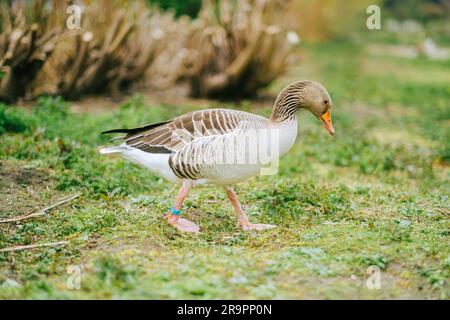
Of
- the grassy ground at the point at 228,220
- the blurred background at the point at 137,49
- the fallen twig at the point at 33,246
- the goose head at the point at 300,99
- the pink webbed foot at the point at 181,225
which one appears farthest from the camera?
the blurred background at the point at 137,49

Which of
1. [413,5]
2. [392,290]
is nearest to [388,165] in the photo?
[392,290]

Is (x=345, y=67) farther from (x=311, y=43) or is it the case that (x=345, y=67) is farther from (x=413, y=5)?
(x=413, y=5)

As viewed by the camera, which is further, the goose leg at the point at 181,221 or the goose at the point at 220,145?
the goose leg at the point at 181,221

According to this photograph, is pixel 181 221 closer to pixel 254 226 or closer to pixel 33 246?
pixel 254 226

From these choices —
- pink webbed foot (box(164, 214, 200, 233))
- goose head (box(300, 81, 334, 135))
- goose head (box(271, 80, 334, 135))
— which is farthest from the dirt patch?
goose head (box(300, 81, 334, 135))

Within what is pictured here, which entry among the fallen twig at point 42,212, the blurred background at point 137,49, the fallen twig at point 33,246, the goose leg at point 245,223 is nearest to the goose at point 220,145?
the goose leg at point 245,223

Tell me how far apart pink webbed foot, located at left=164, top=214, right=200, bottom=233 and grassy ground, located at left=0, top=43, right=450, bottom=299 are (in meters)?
0.08

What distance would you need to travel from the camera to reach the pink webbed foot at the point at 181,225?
5.42 metres

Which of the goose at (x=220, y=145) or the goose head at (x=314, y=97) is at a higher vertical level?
the goose head at (x=314, y=97)

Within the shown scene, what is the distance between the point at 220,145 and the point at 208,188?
1591 mm

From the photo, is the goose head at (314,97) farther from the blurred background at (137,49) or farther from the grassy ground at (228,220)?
the blurred background at (137,49)

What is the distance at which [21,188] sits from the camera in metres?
6.29

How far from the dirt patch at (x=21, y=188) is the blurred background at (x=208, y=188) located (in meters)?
0.02

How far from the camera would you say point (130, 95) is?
38.4 feet
